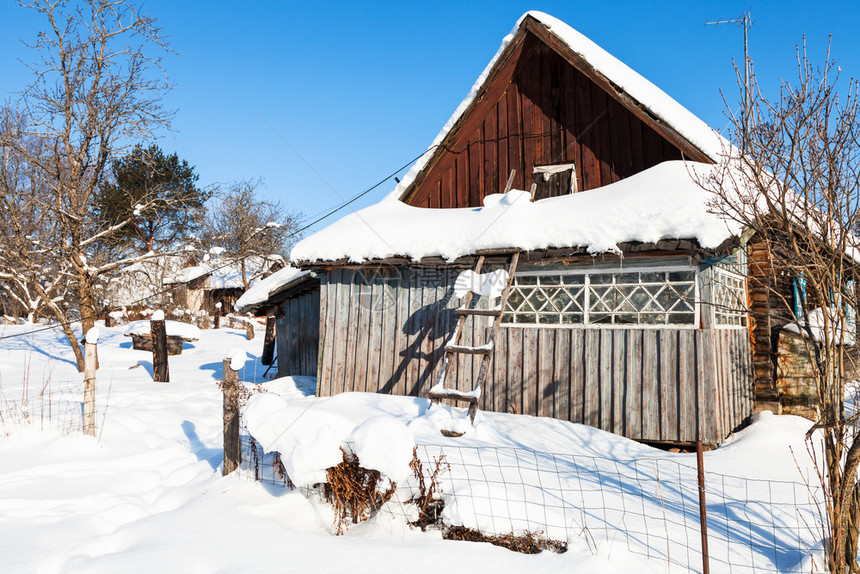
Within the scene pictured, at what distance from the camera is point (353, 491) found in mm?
4242

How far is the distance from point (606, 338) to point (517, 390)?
1.42 meters

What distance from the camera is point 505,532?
3.99 metres

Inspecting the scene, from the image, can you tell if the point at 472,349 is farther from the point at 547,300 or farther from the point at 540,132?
the point at 540,132

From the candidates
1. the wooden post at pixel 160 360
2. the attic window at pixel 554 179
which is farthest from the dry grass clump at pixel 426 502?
the wooden post at pixel 160 360

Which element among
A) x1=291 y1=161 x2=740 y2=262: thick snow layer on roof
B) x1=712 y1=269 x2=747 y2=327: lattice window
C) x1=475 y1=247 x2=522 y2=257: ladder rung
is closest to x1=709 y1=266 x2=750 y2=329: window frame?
x1=712 y1=269 x2=747 y2=327: lattice window

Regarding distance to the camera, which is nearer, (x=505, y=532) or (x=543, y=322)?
(x=505, y=532)

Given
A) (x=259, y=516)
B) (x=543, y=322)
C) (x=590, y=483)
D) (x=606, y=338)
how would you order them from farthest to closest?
(x=543, y=322), (x=606, y=338), (x=590, y=483), (x=259, y=516)

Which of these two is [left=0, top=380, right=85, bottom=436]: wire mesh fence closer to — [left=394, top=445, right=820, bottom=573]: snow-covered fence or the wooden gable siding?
[left=394, top=445, right=820, bottom=573]: snow-covered fence

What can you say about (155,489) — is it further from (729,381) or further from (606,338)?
(729,381)

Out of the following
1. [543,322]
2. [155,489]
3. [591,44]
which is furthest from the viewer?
[591,44]

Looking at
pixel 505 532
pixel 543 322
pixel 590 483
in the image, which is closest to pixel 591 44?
pixel 543 322

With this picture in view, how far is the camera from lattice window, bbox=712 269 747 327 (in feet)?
23.3

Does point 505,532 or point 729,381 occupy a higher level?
point 729,381

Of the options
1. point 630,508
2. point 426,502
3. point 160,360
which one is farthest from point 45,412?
point 630,508
